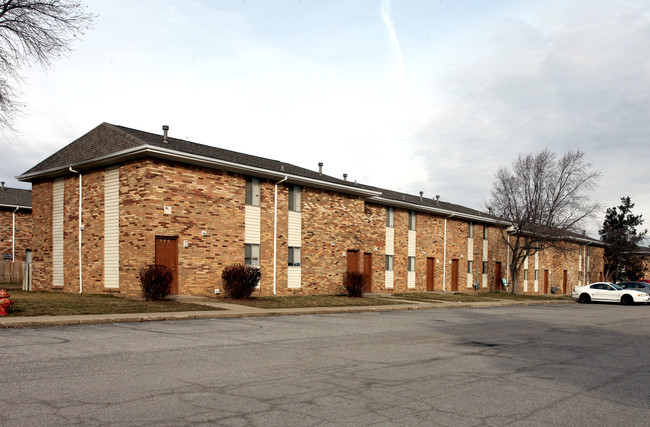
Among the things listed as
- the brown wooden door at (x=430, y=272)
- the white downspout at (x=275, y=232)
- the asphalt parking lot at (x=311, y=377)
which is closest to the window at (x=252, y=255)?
the white downspout at (x=275, y=232)

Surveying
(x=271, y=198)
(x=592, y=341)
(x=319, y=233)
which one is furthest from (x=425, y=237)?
(x=592, y=341)

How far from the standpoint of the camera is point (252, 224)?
24.9 metres

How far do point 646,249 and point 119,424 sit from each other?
281 ft

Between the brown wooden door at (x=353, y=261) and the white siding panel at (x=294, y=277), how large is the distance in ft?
15.5

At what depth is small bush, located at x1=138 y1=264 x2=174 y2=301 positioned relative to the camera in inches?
768

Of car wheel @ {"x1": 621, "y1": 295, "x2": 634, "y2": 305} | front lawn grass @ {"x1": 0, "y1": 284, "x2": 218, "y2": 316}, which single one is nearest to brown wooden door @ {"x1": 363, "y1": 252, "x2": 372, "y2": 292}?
car wheel @ {"x1": 621, "y1": 295, "x2": 634, "y2": 305}

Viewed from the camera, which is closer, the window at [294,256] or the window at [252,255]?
the window at [252,255]

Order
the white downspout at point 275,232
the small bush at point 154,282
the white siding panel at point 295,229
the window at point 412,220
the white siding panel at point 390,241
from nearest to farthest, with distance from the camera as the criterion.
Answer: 1. the small bush at point 154,282
2. the white downspout at point 275,232
3. the white siding panel at point 295,229
4. the white siding panel at point 390,241
5. the window at point 412,220

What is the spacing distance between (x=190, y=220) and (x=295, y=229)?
645 cm

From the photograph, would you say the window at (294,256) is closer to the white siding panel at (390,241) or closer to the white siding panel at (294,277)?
the white siding panel at (294,277)

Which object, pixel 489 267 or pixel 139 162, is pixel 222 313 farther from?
pixel 489 267

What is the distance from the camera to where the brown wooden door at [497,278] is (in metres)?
45.7

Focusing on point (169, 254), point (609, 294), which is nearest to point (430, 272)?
point (609, 294)

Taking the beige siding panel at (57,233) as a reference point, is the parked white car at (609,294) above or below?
below
